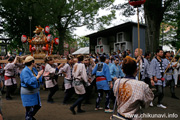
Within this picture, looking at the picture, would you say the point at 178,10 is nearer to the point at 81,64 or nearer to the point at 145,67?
the point at 145,67

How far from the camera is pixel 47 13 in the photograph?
24.5m

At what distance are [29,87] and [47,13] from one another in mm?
22303

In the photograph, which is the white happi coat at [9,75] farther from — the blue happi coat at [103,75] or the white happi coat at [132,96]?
the white happi coat at [132,96]

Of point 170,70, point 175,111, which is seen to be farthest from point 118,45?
point 175,111

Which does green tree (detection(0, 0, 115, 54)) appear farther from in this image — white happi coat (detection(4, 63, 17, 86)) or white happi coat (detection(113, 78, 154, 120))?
white happi coat (detection(113, 78, 154, 120))

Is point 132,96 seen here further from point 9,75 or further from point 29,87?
point 9,75

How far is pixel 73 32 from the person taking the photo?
1167 inches

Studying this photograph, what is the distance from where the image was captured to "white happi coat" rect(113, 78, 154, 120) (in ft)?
7.67

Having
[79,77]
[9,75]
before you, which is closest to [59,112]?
[79,77]

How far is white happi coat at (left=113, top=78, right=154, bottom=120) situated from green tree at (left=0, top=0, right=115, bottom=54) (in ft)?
71.9

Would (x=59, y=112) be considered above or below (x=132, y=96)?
below

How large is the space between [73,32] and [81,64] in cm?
2468

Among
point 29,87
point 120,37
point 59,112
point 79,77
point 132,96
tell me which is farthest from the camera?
point 120,37

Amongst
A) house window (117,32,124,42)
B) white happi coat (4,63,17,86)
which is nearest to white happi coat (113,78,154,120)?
white happi coat (4,63,17,86)
